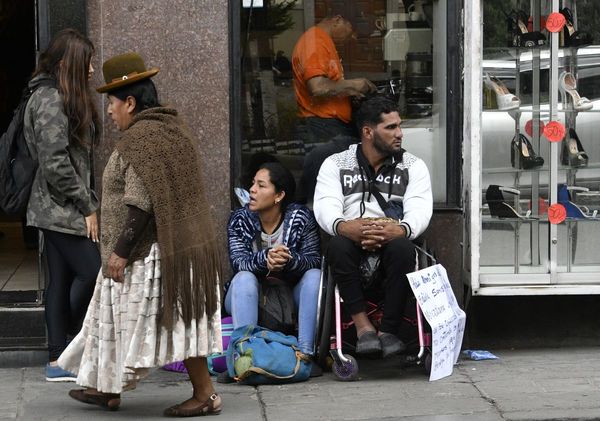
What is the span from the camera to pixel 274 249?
6758 millimetres

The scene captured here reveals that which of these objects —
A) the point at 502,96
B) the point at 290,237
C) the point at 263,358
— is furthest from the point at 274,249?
the point at 502,96

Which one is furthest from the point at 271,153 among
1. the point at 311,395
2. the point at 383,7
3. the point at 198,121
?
the point at 311,395

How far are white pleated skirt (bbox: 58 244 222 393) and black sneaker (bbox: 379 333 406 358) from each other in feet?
3.56

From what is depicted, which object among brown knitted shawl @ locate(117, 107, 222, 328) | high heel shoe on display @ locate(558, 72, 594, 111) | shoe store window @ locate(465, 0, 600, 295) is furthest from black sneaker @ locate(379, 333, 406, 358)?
high heel shoe on display @ locate(558, 72, 594, 111)

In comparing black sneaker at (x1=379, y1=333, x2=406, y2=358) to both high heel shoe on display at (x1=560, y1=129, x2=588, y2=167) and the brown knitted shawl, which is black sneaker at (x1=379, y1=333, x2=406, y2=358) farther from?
high heel shoe on display at (x1=560, y1=129, x2=588, y2=167)

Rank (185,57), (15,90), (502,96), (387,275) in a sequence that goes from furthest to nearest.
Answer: (15,90)
(502,96)
(185,57)
(387,275)

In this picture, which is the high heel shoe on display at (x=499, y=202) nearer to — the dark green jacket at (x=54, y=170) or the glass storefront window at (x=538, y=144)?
the glass storefront window at (x=538, y=144)

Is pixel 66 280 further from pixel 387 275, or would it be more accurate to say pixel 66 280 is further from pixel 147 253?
pixel 387 275

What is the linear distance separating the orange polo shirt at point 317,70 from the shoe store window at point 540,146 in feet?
2.82

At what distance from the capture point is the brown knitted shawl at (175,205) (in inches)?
221

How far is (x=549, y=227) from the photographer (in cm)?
745

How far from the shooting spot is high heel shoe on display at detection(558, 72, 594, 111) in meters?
7.40

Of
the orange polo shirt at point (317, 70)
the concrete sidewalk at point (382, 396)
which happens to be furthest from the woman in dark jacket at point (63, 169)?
the orange polo shirt at point (317, 70)

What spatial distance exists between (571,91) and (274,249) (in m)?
2.13
